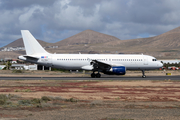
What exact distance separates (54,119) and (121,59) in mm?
30214

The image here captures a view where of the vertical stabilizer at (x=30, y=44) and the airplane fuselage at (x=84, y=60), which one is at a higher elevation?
the vertical stabilizer at (x=30, y=44)

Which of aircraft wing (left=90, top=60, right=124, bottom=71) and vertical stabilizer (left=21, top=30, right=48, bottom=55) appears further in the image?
vertical stabilizer (left=21, top=30, right=48, bottom=55)

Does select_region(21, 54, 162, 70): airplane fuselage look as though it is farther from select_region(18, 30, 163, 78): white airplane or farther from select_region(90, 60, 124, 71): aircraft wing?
select_region(90, 60, 124, 71): aircraft wing

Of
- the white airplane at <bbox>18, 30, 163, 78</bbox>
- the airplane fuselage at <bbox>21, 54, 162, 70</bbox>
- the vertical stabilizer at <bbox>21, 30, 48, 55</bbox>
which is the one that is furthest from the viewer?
the vertical stabilizer at <bbox>21, 30, 48, 55</bbox>

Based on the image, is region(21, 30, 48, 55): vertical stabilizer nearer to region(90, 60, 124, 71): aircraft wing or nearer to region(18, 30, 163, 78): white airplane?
region(18, 30, 163, 78): white airplane

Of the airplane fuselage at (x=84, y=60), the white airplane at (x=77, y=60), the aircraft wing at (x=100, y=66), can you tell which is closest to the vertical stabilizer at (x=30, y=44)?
the white airplane at (x=77, y=60)

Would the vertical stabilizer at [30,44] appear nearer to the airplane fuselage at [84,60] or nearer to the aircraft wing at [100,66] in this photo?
the airplane fuselage at [84,60]

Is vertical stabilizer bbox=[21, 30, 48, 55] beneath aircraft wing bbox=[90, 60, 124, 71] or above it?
above

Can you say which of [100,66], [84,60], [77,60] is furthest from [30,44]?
[100,66]

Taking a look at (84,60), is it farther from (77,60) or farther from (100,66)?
(100,66)

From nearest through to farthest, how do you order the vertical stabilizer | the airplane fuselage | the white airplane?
the white airplane
the airplane fuselage
the vertical stabilizer

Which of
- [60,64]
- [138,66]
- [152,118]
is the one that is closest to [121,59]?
[138,66]

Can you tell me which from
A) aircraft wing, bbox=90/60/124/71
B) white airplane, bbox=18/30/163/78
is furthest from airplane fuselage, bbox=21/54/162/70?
aircraft wing, bbox=90/60/124/71

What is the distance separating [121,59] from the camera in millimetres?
40406
